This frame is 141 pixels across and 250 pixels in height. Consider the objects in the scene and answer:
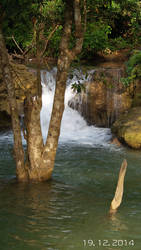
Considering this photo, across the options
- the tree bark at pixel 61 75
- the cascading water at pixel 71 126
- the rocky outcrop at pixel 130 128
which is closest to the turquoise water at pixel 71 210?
the tree bark at pixel 61 75

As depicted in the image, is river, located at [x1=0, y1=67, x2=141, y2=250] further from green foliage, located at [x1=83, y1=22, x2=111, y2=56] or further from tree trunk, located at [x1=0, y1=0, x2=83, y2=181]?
green foliage, located at [x1=83, y1=22, x2=111, y2=56]

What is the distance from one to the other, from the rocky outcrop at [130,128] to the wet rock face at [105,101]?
1269 millimetres

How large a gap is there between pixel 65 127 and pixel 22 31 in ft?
24.0

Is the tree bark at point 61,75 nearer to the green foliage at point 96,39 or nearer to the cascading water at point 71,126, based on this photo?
the cascading water at point 71,126

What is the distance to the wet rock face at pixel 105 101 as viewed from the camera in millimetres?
15305

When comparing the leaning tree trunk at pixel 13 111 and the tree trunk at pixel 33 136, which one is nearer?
the leaning tree trunk at pixel 13 111

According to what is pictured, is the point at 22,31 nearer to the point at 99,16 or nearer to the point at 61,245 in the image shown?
the point at 99,16

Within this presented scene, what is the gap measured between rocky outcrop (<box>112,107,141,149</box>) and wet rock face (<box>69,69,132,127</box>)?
1269 mm

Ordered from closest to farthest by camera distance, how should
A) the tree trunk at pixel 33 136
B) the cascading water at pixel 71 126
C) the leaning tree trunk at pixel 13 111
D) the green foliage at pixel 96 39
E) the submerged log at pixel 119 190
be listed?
the submerged log at pixel 119 190 → the leaning tree trunk at pixel 13 111 → the tree trunk at pixel 33 136 → the cascading water at pixel 71 126 → the green foliage at pixel 96 39

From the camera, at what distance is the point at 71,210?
20.3 ft

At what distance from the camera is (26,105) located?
751 centimetres

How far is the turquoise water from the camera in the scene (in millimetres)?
4840

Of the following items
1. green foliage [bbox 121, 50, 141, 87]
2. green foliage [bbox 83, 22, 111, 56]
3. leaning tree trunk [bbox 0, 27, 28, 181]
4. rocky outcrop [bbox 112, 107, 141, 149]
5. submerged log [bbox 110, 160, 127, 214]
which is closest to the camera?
submerged log [bbox 110, 160, 127, 214]

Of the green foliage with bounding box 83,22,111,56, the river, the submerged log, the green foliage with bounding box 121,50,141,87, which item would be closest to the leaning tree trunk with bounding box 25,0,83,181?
the river
